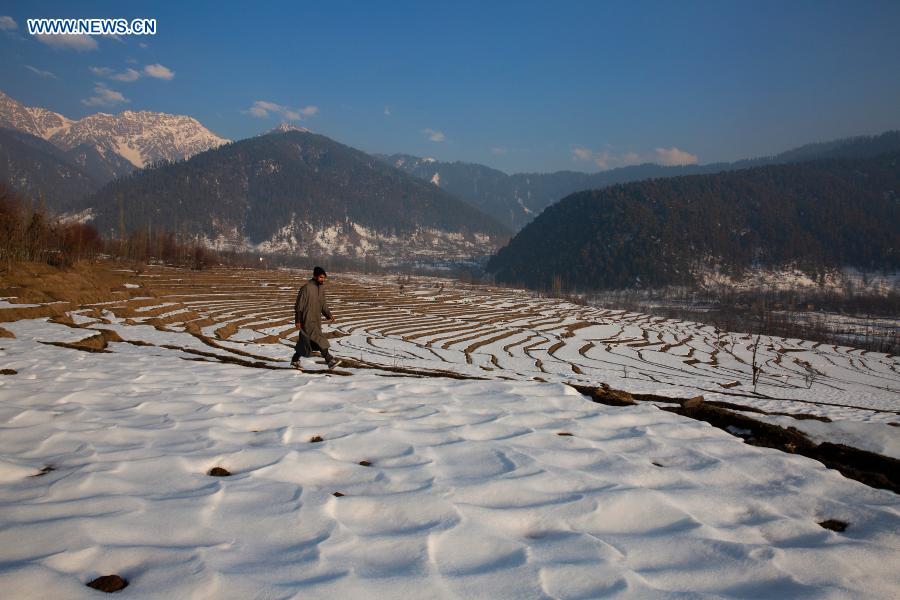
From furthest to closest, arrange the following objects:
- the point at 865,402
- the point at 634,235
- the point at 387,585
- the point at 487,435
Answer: the point at 634,235, the point at 865,402, the point at 487,435, the point at 387,585

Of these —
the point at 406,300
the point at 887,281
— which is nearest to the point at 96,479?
the point at 406,300

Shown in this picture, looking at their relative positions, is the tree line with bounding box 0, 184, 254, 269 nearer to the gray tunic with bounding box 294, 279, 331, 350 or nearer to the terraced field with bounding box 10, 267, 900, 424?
the terraced field with bounding box 10, 267, 900, 424

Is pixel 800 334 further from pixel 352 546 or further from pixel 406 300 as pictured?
pixel 352 546

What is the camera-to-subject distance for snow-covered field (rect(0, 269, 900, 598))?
213 centimetres

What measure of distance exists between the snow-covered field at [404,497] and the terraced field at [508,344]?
425cm

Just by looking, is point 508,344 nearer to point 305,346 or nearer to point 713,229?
point 305,346

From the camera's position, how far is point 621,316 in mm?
85250

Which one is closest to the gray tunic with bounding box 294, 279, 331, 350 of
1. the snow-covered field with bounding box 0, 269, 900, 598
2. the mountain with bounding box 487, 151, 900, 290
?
the snow-covered field with bounding box 0, 269, 900, 598

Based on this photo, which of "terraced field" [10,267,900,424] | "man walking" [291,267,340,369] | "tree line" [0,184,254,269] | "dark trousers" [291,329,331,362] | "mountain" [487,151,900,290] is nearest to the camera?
"man walking" [291,267,340,369]

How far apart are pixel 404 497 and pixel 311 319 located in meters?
7.16

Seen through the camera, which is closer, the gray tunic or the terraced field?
the gray tunic

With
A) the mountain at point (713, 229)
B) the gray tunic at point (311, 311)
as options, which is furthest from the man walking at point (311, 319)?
the mountain at point (713, 229)

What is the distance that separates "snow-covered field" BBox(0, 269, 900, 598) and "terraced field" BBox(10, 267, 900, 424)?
425 centimetres

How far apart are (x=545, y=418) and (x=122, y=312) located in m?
27.2
